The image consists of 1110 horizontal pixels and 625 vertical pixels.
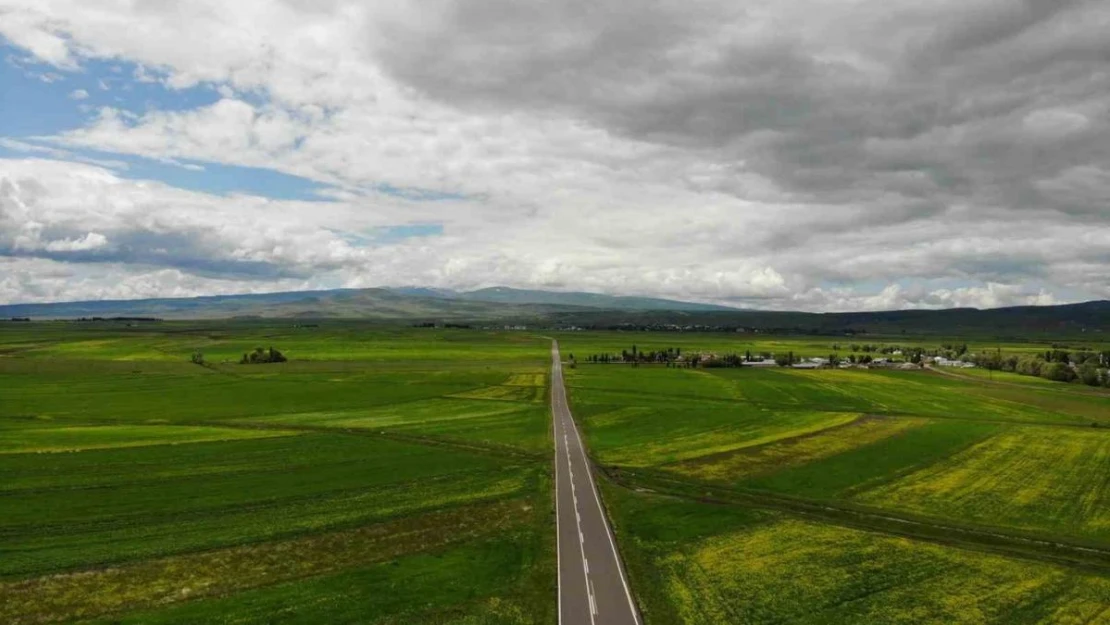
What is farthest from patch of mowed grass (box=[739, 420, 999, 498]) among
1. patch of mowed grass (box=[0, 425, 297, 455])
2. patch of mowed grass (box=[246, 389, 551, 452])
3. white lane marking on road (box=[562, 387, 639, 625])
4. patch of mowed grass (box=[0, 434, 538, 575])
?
patch of mowed grass (box=[0, 425, 297, 455])

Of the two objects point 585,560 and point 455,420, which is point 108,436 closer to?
point 455,420

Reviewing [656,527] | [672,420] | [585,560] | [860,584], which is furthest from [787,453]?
[585,560]

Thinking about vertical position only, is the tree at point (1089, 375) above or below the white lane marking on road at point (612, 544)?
above

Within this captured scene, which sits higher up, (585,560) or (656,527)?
(585,560)

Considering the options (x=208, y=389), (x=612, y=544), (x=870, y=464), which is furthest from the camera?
(x=208, y=389)

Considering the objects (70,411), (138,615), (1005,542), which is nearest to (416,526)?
(138,615)

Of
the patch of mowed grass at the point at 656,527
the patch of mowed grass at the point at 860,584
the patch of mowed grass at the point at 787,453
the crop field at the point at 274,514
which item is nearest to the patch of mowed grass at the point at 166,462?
the crop field at the point at 274,514

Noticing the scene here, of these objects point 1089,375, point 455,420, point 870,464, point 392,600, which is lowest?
point 392,600

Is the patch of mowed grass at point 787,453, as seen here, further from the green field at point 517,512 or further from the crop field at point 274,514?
the crop field at point 274,514
